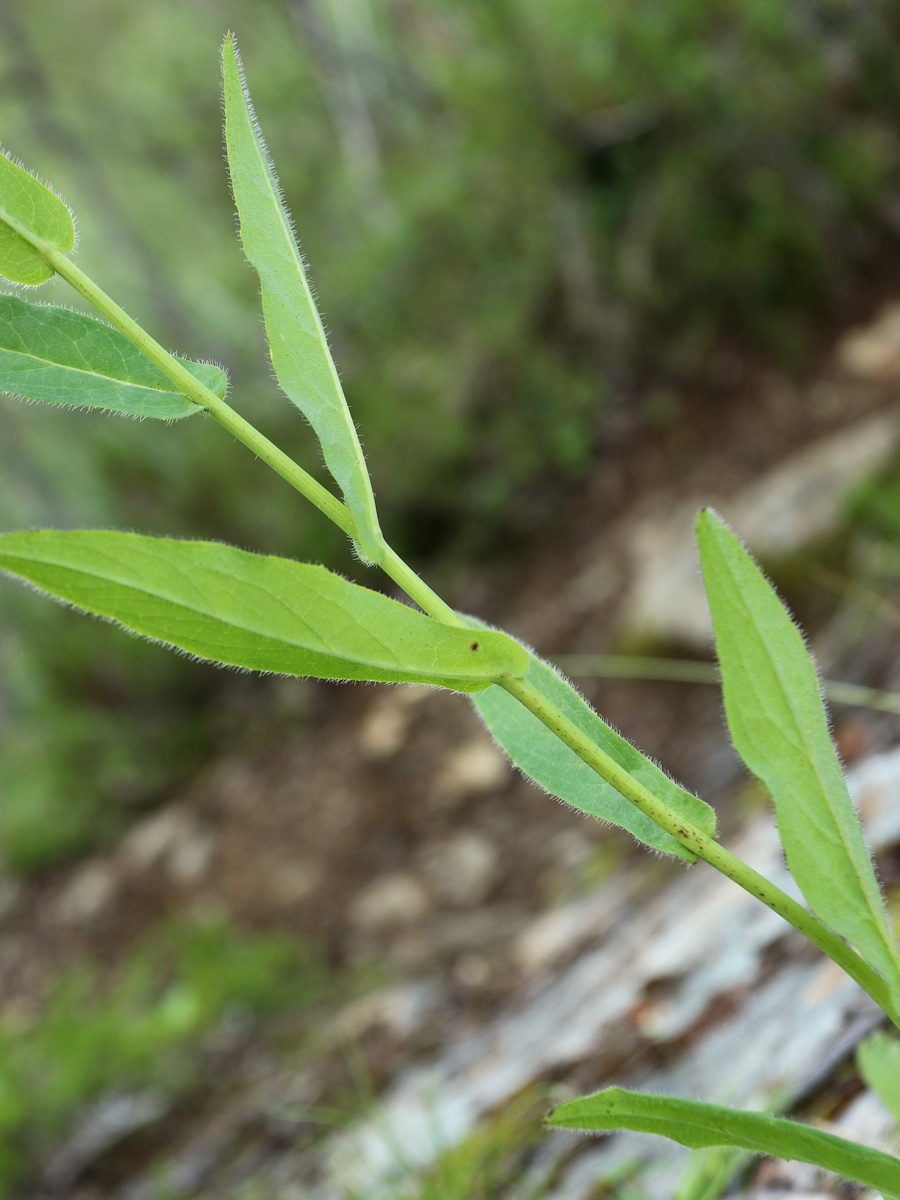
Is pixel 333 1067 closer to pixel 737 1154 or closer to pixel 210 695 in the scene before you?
pixel 737 1154

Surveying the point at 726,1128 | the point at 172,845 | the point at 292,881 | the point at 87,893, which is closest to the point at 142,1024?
the point at 292,881

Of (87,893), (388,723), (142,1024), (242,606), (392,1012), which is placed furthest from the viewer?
(87,893)

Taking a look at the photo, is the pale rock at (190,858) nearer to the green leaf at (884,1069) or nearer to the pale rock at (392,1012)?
the pale rock at (392,1012)

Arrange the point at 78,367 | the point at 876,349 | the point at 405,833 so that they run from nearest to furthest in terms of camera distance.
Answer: the point at 78,367
the point at 405,833
the point at 876,349

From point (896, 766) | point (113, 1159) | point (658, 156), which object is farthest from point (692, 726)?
point (658, 156)

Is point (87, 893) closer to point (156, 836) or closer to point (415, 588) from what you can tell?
point (156, 836)

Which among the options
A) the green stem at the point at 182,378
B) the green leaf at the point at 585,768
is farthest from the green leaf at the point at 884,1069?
the green stem at the point at 182,378
